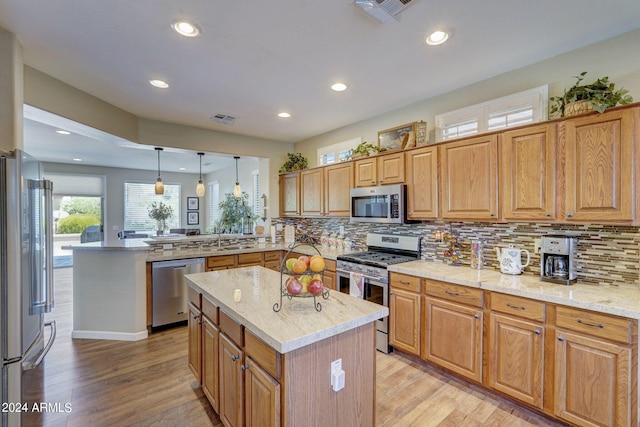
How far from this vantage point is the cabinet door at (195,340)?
2.20 meters

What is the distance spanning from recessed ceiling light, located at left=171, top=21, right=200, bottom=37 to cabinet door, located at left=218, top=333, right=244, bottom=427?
202 cm

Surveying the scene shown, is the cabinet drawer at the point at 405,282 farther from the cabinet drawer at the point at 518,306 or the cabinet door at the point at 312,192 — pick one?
the cabinet door at the point at 312,192

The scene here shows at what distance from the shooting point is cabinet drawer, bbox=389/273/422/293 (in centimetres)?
273

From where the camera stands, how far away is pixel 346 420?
4.81 ft

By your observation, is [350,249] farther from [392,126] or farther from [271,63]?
[271,63]

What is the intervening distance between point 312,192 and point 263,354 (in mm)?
3282

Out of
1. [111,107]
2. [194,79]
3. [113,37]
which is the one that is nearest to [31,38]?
[113,37]

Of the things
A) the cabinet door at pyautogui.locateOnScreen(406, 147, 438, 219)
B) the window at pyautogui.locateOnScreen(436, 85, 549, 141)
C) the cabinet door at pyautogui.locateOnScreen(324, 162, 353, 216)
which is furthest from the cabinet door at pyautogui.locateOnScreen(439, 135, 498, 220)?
the cabinet door at pyautogui.locateOnScreen(324, 162, 353, 216)

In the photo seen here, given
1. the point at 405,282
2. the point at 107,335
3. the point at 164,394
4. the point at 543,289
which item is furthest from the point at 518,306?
the point at 107,335

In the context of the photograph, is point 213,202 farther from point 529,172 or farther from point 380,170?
point 529,172

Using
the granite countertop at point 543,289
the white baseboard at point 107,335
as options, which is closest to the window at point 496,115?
the granite countertop at point 543,289

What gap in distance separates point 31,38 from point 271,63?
1.67 metres

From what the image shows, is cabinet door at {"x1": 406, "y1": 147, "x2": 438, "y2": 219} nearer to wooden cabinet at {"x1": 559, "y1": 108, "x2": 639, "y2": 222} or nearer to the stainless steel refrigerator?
wooden cabinet at {"x1": 559, "y1": 108, "x2": 639, "y2": 222}

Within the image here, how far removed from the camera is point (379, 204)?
338cm
